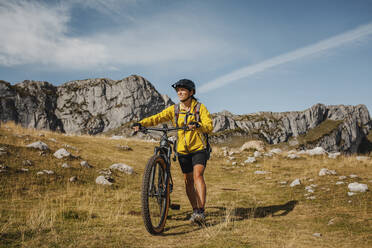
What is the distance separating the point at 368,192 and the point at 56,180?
10060mm

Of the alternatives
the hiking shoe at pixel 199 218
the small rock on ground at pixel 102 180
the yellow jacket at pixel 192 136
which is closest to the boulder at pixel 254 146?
the small rock on ground at pixel 102 180

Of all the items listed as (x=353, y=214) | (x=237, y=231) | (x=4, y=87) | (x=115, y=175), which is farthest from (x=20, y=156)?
(x=4, y=87)

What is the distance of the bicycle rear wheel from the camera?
4207 mm

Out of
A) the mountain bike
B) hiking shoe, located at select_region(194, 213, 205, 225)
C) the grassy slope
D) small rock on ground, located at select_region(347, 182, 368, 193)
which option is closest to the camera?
the grassy slope

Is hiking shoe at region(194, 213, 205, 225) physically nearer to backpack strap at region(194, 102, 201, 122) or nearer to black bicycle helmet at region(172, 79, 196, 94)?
backpack strap at region(194, 102, 201, 122)

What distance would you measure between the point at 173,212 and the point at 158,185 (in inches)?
70.8

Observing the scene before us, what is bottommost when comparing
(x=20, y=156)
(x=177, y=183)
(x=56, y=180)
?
(x=177, y=183)

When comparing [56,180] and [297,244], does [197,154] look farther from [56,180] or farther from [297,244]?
[56,180]

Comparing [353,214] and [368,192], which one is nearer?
[353,214]

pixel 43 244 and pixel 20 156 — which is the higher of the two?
pixel 20 156

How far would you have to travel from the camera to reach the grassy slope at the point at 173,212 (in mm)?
4035

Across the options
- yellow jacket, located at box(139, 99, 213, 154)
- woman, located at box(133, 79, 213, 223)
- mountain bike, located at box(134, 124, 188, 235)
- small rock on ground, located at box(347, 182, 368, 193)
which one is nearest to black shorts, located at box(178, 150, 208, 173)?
woman, located at box(133, 79, 213, 223)

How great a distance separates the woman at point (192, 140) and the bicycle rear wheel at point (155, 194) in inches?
25.6

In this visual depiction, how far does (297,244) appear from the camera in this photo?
13.4 feet
